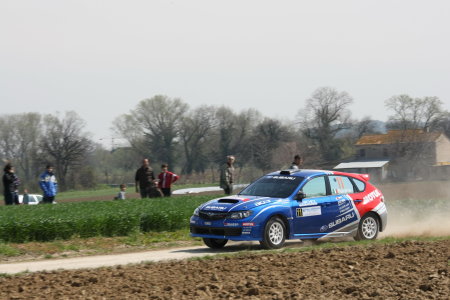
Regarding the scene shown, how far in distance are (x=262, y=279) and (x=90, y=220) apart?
869cm

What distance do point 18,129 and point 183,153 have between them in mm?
25156

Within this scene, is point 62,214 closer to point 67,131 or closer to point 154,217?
point 154,217

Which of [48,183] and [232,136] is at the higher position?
[232,136]

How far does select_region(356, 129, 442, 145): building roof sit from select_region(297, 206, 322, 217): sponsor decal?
95660 mm

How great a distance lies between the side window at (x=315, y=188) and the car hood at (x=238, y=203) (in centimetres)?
78

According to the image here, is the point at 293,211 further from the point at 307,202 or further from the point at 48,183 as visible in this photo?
the point at 48,183

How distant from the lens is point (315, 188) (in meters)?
15.5

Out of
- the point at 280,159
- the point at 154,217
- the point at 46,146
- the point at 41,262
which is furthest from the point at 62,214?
the point at 280,159

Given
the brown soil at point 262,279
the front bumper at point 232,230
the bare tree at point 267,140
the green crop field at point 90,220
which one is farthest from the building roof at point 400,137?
the brown soil at point 262,279

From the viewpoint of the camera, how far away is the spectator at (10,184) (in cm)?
2278

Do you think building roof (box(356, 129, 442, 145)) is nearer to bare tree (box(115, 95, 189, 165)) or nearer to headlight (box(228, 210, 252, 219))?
bare tree (box(115, 95, 189, 165))

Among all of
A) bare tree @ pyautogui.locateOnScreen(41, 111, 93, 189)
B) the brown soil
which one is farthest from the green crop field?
bare tree @ pyautogui.locateOnScreen(41, 111, 93, 189)

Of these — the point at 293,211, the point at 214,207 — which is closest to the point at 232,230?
the point at 214,207

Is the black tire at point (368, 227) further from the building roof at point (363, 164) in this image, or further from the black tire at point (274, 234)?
the building roof at point (363, 164)
